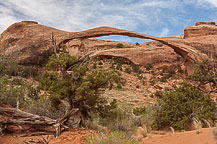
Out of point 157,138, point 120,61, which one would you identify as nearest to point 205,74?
point 157,138

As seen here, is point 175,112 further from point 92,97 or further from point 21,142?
point 21,142

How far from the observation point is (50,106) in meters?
5.50

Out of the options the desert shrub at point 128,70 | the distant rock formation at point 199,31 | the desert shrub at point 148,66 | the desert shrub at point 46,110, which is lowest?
the desert shrub at point 46,110

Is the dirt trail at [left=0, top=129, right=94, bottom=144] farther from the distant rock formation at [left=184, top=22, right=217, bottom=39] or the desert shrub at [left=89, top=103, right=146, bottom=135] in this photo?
the distant rock formation at [left=184, top=22, right=217, bottom=39]

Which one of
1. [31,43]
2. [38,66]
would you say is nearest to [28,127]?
[31,43]

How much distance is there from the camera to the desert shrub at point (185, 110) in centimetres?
585

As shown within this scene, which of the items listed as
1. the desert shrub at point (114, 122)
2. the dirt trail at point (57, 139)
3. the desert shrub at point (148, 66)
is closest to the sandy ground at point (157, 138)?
the dirt trail at point (57, 139)

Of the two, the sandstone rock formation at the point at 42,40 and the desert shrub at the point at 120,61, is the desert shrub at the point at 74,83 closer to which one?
the sandstone rock formation at the point at 42,40

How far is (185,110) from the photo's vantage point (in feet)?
20.5

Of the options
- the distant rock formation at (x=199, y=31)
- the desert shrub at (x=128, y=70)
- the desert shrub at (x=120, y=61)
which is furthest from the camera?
the distant rock formation at (x=199, y=31)

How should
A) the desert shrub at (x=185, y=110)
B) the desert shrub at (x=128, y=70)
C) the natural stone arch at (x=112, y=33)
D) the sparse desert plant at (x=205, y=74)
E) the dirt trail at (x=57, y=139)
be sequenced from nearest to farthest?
the dirt trail at (x=57, y=139) → the desert shrub at (x=185, y=110) → the sparse desert plant at (x=205, y=74) → the natural stone arch at (x=112, y=33) → the desert shrub at (x=128, y=70)

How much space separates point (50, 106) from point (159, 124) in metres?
3.67

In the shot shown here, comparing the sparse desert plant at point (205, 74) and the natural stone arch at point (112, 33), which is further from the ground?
the natural stone arch at point (112, 33)

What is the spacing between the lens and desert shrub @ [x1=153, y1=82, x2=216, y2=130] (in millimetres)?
5852
